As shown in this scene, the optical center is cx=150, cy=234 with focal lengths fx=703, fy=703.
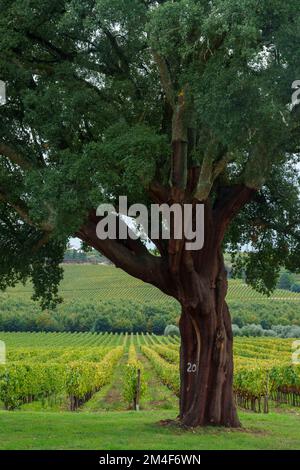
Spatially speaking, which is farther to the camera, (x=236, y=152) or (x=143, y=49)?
(x=143, y=49)

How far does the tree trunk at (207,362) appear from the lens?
54.3ft

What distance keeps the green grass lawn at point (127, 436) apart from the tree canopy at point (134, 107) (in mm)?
3593

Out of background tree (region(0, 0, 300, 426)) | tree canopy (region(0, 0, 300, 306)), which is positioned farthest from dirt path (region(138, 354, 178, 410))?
tree canopy (region(0, 0, 300, 306))

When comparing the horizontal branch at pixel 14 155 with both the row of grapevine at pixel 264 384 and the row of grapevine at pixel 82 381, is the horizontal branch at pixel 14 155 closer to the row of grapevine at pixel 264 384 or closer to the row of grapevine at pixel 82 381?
the row of grapevine at pixel 82 381

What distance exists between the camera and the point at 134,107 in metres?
15.9

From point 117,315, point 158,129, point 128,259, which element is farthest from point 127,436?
point 117,315

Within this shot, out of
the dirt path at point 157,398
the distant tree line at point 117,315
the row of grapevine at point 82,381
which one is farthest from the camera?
the distant tree line at point 117,315

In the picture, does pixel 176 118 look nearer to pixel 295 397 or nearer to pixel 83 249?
pixel 83 249

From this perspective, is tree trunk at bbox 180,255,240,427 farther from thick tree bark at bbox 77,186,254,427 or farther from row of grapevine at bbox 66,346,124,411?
row of grapevine at bbox 66,346,124,411

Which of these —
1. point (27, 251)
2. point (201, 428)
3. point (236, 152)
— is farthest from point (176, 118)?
point (201, 428)

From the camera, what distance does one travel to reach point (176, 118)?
14398 mm

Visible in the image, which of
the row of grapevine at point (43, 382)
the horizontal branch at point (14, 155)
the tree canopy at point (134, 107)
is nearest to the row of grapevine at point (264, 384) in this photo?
the row of grapevine at point (43, 382)

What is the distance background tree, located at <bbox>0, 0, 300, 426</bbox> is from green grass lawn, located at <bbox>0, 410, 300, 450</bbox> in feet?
3.32

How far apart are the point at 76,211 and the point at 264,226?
7628 millimetres
